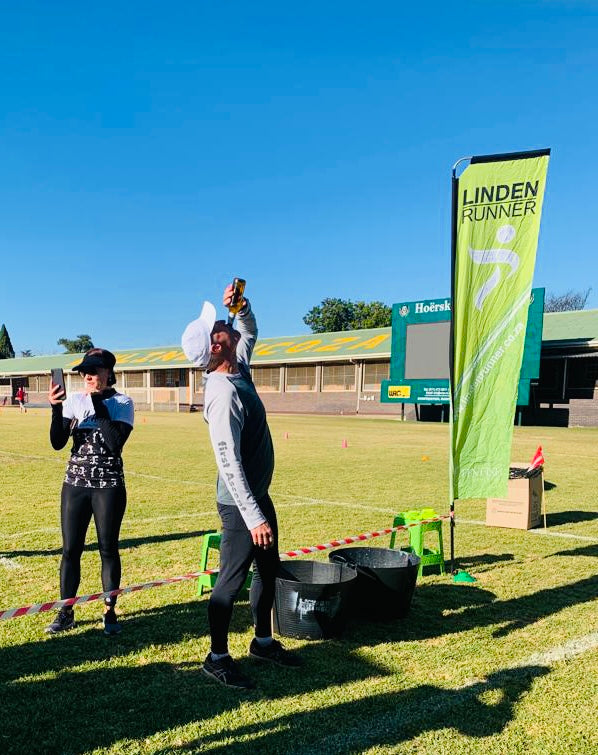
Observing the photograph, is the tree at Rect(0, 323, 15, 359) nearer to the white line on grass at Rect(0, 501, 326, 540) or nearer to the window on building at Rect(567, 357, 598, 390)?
the window on building at Rect(567, 357, 598, 390)

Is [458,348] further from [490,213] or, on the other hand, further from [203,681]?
[203,681]

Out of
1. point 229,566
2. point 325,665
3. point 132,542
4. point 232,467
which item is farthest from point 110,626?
point 132,542

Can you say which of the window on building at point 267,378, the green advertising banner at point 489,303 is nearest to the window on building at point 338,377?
the window on building at point 267,378

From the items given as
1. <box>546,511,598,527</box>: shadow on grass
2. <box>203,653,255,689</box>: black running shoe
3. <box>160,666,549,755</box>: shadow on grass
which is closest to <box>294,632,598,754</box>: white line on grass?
<box>160,666,549,755</box>: shadow on grass

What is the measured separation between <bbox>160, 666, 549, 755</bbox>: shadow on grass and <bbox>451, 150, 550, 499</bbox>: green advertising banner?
105 inches

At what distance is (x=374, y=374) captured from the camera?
149 feet

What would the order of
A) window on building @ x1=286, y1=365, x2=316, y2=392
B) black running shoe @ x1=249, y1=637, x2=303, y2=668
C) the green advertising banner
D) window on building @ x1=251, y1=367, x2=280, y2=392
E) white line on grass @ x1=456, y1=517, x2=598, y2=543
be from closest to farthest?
1. black running shoe @ x1=249, y1=637, x2=303, y2=668
2. the green advertising banner
3. white line on grass @ x1=456, y1=517, x2=598, y2=543
4. window on building @ x1=286, y1=365, x2=316, y2=392
5. window on building @ x1=251, y1=367, x2=280, y2=392

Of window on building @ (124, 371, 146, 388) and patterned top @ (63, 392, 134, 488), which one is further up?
window on building @ (124, 371, 146, 388)

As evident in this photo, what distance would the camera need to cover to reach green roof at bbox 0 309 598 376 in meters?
37.9

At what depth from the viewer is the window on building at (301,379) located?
50750mm

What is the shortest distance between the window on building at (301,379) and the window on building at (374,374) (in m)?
5.64

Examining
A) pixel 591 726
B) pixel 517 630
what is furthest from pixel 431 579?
pixel 591 726

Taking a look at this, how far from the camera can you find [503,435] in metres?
6.24

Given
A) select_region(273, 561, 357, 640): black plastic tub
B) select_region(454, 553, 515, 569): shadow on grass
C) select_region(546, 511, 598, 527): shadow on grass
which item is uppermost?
select_region(273, 561, 357, 640): black plastic tub
